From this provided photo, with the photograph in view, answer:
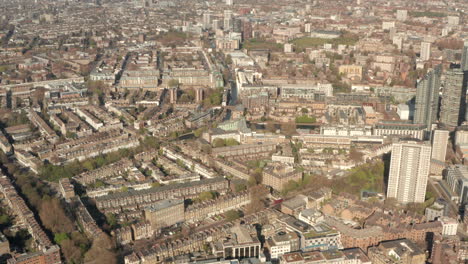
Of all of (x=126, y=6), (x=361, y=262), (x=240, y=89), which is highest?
(x=126, y=6)

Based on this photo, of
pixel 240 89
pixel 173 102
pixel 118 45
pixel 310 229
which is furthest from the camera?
pixel 118 45

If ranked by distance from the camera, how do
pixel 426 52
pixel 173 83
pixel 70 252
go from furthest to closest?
pixel 426 52 → pixel 173 83 → pixel 70 252

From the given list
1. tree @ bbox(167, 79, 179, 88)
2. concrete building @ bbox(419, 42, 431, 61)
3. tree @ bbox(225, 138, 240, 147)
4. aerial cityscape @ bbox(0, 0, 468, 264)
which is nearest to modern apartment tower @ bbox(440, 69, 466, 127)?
aerial cityscape @ bbox(0, 0, 468, 264)

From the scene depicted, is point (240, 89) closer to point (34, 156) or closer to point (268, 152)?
point (268, 152)

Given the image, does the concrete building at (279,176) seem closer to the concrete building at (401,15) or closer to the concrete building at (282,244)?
the concrete building at (282,244)

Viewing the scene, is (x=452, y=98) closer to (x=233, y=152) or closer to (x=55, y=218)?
(x=233, y=152)

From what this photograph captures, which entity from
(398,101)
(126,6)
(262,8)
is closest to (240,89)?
(398,101)

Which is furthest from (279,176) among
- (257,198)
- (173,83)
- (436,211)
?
(173,83)
